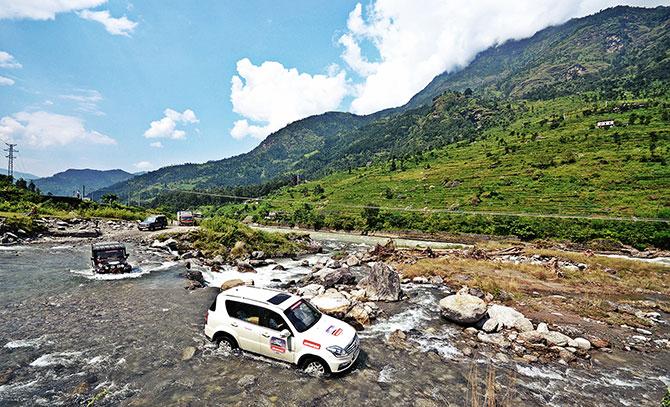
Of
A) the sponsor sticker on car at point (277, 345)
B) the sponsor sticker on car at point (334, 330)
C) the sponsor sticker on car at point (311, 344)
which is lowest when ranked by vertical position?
the sponsor sticker on car at point (277, 345)

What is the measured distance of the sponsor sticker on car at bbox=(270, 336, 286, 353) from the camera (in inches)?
506

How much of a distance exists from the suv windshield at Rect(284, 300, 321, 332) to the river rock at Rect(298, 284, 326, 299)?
351 inches

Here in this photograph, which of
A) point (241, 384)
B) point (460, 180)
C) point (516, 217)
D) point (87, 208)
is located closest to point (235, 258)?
point (241, 384)

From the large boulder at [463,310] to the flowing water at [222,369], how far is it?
63 centimetres

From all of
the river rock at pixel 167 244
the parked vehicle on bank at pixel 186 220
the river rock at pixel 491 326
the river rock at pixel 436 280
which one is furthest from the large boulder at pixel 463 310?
the parked vehicle on bank at pixel 186 220

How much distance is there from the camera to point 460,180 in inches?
4016

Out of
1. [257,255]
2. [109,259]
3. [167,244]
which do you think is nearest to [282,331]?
[109,259]

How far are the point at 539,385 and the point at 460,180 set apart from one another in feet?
315

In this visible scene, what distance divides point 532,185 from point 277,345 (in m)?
89.0

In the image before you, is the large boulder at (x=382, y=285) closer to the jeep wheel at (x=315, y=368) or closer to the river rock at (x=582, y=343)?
the river rock at (x=582, y=343)

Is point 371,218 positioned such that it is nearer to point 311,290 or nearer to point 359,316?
point 311,290

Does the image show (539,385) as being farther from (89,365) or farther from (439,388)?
(89,365)

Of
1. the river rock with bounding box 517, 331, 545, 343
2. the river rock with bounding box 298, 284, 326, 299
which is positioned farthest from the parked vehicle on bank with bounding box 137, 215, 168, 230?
the river rock with bounding box 517, 331, 545, 343

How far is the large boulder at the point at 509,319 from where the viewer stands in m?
17.4
